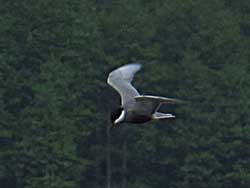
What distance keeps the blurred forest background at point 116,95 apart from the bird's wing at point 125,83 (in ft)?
111

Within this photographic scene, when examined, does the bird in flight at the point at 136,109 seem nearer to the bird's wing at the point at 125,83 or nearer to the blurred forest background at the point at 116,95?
the bird's wing at the point at 125,83

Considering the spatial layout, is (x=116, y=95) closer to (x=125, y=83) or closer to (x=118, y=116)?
(x=125, y=83)

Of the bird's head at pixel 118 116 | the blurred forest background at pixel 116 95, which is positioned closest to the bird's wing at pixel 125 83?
the bird's head at pixel 118 116

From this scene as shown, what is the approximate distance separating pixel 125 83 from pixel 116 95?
3880 centimetres

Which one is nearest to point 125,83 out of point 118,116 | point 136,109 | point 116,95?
point 118,116

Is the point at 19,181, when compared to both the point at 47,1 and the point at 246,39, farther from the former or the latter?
the point at 246,39

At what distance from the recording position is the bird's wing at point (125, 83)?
24234 millimetres

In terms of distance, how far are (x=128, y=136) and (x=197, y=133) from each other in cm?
327

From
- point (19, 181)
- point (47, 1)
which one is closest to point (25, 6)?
point (47, 1)

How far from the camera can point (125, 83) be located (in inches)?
982

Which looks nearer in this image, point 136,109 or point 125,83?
point 136,109

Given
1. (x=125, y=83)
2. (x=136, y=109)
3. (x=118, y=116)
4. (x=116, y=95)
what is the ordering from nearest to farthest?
(x=136, y=109)
(x=118, y=116)
(x=125, y=83)
(x=116, y=95)

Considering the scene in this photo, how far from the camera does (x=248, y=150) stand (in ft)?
206

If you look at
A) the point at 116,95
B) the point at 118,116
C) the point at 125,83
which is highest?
the point at 125,83
